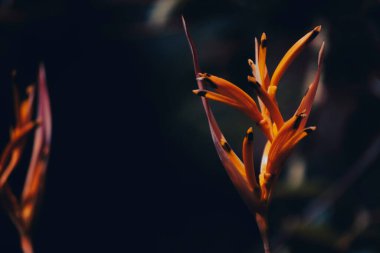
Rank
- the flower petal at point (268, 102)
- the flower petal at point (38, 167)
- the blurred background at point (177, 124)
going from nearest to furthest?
the flower petal at point (268, 102) → the flower petal at point (38, 167) → the blurred background at point (177, 124)

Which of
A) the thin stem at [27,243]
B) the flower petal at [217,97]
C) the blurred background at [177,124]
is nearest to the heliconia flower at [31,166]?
the thin stem at [27,243]

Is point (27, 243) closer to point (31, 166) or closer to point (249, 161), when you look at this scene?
point (31, 166)

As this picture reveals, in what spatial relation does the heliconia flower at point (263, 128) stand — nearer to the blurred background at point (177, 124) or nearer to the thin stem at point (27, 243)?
the thin stem at point (27, 243)

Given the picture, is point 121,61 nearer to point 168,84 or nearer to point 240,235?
point 168,84

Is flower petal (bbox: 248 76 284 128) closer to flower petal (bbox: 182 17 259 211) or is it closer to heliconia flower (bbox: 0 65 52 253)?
flower petal (bbox: 182 17 259 211)

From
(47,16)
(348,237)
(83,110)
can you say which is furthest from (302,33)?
(83,110)

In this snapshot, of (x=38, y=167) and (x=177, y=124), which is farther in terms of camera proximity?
(x=177, y=124)

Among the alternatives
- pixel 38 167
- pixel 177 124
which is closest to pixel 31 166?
pixel 38 167

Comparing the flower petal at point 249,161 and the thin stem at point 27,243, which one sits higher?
the flower petal at point 249,161

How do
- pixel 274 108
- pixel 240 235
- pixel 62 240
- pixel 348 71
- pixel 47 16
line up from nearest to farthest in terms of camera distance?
1. pixel 274 108
2. pixel 348 71
3. pixel 47 16
4. pixel 62 240
5. pixel 240 235
